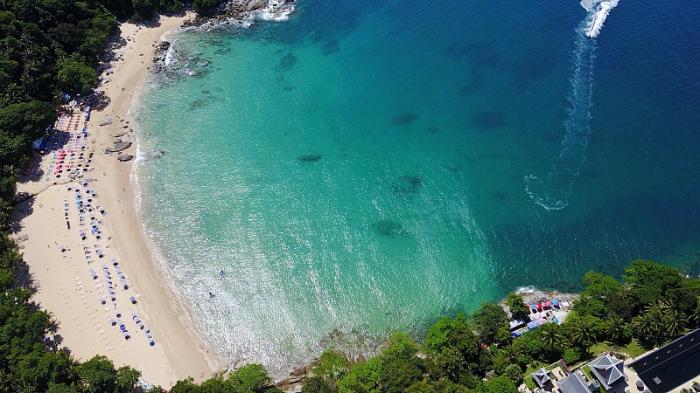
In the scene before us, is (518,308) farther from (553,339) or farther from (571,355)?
(571,355)

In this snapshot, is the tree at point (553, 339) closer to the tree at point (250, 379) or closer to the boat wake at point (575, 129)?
the boat wake at point (575, 129)

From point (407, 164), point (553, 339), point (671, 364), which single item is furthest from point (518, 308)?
point (407, 164)

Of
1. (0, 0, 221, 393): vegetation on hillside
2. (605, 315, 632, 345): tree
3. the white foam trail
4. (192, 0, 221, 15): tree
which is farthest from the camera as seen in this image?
(192, 0, 221, 15): tree

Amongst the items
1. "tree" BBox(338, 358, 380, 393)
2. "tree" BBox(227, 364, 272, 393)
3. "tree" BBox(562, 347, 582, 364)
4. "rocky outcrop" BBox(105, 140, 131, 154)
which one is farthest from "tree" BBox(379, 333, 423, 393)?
"rocky outcrop" BBox(105, 140, 131, 154)

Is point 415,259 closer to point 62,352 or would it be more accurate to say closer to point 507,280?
point 507,280

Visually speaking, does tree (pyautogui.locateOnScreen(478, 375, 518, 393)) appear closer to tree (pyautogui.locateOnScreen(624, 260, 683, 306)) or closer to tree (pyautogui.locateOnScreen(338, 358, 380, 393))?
tree (pyautogui.locateOnScreen(338, 358, 380, 393))

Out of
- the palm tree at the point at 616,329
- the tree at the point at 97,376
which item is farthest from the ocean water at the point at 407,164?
the tree at the point at 97,376
